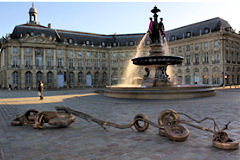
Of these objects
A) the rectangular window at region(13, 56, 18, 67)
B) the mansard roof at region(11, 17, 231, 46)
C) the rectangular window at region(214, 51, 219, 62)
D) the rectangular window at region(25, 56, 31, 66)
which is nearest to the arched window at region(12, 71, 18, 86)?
the rectangular window at region(13, 56, 18, 67)

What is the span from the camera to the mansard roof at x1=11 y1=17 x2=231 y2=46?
53.3 m

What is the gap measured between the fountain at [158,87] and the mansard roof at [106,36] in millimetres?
37682

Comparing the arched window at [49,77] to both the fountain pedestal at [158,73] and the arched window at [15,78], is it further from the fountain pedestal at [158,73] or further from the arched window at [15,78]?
the fountain pedestal at [158,73]

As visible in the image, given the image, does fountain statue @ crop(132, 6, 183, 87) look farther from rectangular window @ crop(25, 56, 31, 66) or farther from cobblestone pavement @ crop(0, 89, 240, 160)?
rectangular window @ crop(25, 56, 31, 66)

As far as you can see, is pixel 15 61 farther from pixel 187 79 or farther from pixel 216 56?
pixel 216 56

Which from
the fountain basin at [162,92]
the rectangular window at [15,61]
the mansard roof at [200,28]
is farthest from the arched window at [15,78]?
the mansard roof at [200,28]

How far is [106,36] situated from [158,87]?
57910 mm

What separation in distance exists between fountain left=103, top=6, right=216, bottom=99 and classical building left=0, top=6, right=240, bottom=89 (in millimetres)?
33693

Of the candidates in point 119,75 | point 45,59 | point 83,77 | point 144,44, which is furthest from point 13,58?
point 144,44

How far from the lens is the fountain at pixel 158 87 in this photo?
15290 millimetres

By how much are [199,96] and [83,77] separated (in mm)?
51198

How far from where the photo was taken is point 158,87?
1597 centimetres

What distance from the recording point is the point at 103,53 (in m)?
68.0

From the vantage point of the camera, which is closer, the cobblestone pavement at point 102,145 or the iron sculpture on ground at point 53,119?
the cobblestone pavement at point 102,145
